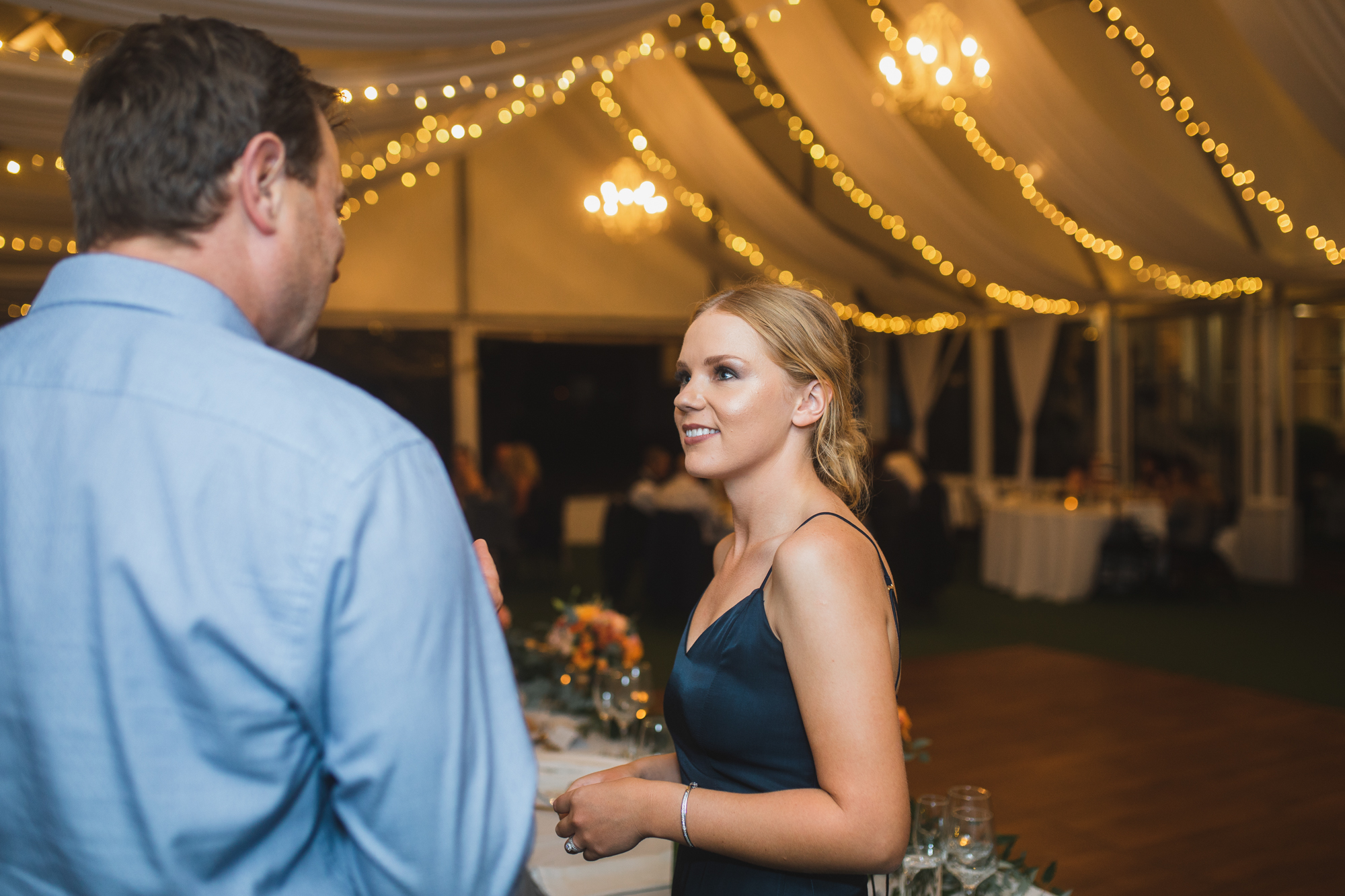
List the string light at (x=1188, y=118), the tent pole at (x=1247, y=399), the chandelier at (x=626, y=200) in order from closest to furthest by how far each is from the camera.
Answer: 1. the string light at (x=1188, y=118)
2. the chandelier at (x=626, y=200)
3. the tent pole at (x=1247, y=399)

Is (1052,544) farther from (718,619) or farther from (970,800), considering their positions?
(718,619)

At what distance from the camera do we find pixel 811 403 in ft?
4.30

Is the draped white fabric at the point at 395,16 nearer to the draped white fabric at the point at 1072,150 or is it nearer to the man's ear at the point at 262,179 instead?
the draped white fabric at the point at 1072,150

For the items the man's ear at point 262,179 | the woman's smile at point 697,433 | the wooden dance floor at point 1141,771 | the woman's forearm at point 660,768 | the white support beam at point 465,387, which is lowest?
the wooden dance floor at point 1141,771

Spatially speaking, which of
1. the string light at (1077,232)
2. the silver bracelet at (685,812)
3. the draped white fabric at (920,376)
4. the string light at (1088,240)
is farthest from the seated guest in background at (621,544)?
the silver bracelet at (685,812)

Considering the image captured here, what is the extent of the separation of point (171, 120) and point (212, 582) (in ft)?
1.08

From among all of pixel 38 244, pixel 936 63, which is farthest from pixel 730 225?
pixel 38 244

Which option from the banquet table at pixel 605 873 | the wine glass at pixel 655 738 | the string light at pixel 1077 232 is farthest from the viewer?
the string light at pixel 1077 232

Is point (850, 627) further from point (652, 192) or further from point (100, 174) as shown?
point (652, 192)

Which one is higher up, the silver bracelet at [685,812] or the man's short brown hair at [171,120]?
the man's short brown hair at [171,120]

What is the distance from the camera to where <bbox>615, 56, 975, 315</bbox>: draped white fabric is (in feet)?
27.5

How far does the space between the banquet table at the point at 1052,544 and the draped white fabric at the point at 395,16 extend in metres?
5.23

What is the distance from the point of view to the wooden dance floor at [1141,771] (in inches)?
130

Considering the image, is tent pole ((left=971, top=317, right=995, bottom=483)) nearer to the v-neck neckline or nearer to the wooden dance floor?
the wooden dance floor
